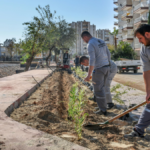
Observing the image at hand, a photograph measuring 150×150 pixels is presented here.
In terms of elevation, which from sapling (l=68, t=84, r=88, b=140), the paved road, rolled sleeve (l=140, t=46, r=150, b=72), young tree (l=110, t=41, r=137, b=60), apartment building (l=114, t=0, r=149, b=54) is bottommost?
the paved road

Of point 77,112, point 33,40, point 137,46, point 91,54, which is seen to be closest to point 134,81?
point 91,54

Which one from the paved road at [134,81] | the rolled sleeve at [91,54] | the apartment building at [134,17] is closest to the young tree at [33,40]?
the paved road at [134,81]

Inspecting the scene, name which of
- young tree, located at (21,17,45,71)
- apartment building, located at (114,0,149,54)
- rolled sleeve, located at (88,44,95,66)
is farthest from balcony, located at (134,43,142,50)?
rolled sleeve, located at (88,44,95,66)

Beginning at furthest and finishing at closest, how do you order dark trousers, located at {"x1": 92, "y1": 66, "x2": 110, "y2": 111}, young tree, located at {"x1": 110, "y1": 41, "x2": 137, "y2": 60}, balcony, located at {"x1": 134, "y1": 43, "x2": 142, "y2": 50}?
balcony, located at {"x1": 134, "y1": 43, "x2": 142, "y2": 50}, young tree, located at {"x1": 110, "y1": 41, "x2": 137, "y2": 60}, dark trousers, located at {"x1": 92, "y1": 66, "x2": 110, "y2": 111}

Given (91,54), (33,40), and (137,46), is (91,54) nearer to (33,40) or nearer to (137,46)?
(33,40)

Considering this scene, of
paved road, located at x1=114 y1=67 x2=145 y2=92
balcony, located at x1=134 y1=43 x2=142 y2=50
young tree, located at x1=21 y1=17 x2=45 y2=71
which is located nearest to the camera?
paved road, located at x1=114 y1=67 x2=145 y2=92

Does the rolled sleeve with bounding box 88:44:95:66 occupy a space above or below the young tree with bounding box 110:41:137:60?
below

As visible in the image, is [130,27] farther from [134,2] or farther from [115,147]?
[115,147]

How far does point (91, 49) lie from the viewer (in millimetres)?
4477

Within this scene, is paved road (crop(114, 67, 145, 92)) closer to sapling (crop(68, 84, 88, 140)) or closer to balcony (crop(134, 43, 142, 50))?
sapling (crop(68, 84, 88, 140))

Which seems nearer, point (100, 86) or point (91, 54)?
point (91, 54)

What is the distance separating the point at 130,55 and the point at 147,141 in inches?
1344

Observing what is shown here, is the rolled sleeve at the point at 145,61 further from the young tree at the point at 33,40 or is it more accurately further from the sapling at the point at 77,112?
the young tree at the point at 33,40

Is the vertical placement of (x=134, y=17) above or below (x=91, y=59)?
above
